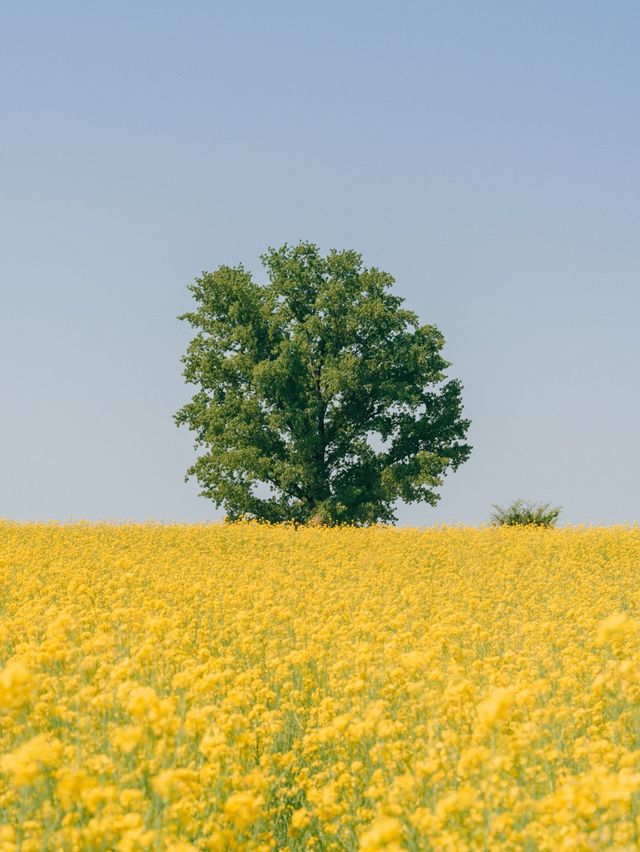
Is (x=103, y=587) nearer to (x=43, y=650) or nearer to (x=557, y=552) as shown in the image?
(x=43, y=650)

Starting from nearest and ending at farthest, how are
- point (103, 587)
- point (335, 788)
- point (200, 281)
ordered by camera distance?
point (335, 788), point (103, 587), point (200, 281)

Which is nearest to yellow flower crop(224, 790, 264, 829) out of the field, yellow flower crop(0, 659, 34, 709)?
the field

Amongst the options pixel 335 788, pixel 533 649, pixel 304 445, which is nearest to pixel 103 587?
pixel 533 649

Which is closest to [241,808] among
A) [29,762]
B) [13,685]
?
[29,762]

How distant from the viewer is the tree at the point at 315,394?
3406cm

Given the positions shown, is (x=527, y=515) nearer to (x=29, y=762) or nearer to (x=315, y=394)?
(x=315, y=394)

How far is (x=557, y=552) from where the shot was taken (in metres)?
20.6

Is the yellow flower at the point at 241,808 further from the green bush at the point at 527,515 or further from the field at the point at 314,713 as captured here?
the green bush at the point at 527,515

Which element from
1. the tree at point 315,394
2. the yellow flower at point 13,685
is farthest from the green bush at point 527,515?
the yellow flower at point 13,685

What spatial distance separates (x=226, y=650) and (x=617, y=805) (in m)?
6.16

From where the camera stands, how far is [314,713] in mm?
7695

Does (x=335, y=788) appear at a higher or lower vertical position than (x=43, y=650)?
lower

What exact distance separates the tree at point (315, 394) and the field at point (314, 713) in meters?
17.2

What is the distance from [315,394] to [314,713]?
27789 millimetres
